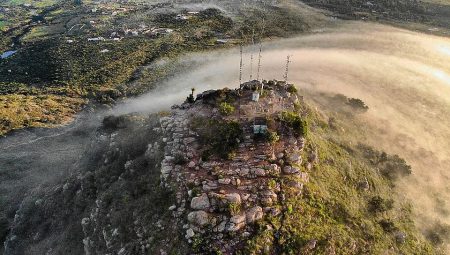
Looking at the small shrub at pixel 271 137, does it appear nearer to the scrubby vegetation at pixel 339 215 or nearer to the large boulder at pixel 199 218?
the scrubby vegetation at pixel 339 215

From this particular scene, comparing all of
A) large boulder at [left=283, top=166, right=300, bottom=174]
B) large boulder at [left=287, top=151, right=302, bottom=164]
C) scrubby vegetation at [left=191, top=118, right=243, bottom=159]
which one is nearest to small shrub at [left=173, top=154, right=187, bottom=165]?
scrubby vegetation at [left=191, top=118, right=243, bottom=159]

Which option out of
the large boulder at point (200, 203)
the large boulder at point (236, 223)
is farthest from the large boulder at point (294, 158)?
the large boulder at point (200, 203)

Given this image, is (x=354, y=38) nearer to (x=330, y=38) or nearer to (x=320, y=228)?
(x=330, y=38)

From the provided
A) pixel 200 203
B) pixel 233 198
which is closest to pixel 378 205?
pixel 233 198

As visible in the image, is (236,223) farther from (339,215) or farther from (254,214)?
(339,215)

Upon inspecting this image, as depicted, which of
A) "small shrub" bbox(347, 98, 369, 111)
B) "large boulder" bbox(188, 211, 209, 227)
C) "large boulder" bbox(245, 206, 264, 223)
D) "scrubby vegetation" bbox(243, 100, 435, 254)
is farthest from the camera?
"small shrub" bbox(347, 98, 369, 111)

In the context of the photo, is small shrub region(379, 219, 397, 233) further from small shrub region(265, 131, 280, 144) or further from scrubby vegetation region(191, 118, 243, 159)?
scrubby vegetation region(191, 118, 243, 159)

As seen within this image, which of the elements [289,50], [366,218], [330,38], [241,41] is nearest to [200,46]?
[241,41]
